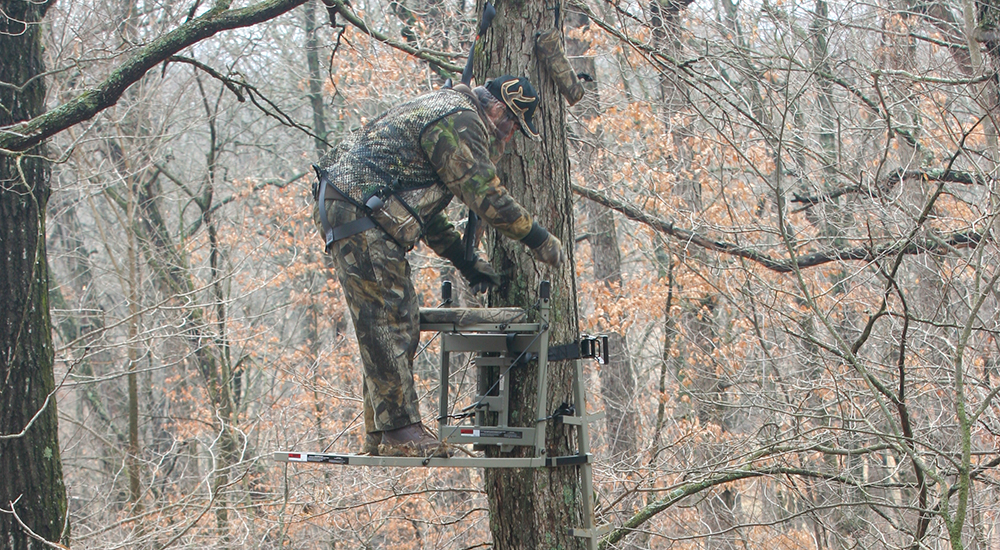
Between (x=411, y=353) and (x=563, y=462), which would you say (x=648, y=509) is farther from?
(x=411, y=353)

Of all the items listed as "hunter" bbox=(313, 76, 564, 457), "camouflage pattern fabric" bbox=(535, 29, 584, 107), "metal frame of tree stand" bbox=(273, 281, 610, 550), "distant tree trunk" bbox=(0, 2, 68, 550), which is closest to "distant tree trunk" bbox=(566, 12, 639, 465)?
"camouflage pattern fabric" bbox=(535, 29, 584, 107)

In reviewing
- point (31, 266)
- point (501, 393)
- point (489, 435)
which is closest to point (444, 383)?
point (501, 393)

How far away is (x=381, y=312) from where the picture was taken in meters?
4.09

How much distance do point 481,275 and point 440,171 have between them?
774mm

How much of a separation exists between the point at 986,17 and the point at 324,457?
563 centimetres

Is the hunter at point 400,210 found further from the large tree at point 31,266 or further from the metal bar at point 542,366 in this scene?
the large tree at point 31,266

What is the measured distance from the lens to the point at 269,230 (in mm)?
14781

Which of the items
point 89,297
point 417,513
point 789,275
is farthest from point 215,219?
point 789,275

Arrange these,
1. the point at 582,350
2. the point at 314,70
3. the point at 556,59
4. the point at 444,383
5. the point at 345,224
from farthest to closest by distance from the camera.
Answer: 1. the point at 314,70
2. the point at 556,59
3. the point at 444,383
4. the point at 582,350
5. the point at 345,224

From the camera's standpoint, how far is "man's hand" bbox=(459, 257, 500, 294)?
4.61 m

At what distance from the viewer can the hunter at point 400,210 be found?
400 centimetres

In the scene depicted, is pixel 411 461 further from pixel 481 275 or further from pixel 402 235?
pixel 481 275

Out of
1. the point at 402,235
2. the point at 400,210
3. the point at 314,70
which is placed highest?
the point at 314,70

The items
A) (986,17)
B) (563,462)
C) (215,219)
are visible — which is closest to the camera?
(563,462)
